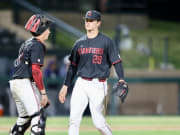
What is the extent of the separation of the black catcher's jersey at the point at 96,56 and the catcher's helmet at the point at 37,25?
0.54 m

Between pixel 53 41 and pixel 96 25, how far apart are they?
8.71 meters

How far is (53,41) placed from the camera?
15789 mm

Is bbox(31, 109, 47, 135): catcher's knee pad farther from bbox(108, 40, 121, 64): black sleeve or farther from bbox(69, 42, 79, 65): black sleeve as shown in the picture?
bbox(108, 40, 121, 64): black sleeve

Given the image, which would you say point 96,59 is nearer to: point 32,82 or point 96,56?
point 96,56

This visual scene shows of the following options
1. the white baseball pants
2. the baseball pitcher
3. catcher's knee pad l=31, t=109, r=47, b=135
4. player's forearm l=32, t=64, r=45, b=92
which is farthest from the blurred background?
player's forearm l=32, t=64, r=45, b=92

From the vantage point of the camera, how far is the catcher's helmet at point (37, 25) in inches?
270

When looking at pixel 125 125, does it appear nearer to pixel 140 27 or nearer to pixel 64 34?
pixel 64 34

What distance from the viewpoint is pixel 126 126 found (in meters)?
10.5

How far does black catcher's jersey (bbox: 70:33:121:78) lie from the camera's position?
23.2 feet

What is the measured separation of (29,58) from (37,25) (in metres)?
0.44

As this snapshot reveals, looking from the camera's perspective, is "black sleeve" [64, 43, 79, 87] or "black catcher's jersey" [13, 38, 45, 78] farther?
"black sleeve" [64, 43, 79, 87]

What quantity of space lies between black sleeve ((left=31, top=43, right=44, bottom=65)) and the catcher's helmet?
0.21 meters

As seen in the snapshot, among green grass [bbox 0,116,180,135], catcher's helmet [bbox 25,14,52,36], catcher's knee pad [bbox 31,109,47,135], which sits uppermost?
catcher's helmet [bbox 25,14,52,36]

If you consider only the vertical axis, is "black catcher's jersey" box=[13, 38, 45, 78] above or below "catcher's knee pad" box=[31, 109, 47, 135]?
above
